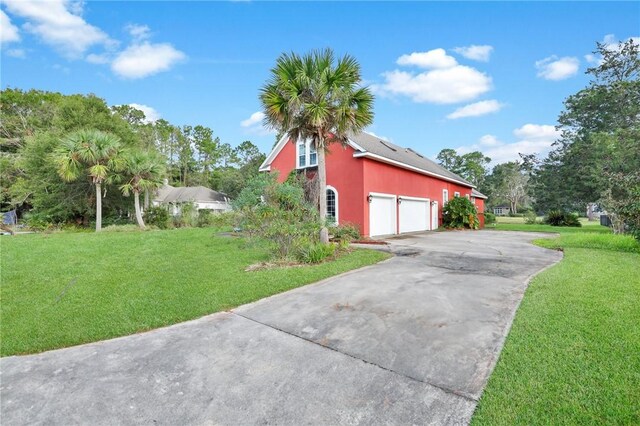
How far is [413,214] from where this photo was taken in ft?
58.4

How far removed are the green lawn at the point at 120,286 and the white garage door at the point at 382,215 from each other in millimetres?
4896

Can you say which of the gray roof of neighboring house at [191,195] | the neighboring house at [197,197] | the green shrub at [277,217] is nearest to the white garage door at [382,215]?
the green shrub at [277,217]

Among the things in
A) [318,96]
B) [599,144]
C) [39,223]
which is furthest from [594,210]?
[39,223]

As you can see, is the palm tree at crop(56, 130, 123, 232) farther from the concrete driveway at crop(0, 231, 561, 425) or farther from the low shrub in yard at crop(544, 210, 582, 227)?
the low shrub in yard at crop(544, 210, 582, 227)

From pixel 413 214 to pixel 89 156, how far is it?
63.3 ft

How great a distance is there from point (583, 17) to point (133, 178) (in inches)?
925

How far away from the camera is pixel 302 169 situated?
631 inches

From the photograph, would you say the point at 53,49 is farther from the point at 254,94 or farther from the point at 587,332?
the point at 587,332

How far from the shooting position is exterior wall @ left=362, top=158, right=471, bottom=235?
46.2 ft

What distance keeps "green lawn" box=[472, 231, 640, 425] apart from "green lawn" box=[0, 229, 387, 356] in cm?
376

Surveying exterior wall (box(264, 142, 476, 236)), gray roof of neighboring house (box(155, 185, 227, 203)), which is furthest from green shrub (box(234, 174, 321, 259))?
gray roof of neighboring house (box(155, 185, 227, 203))

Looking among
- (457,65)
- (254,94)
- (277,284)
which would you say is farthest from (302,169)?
(277,284)

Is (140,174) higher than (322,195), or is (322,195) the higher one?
(140,174)

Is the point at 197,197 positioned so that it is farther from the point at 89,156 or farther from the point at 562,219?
the point at 562,219
